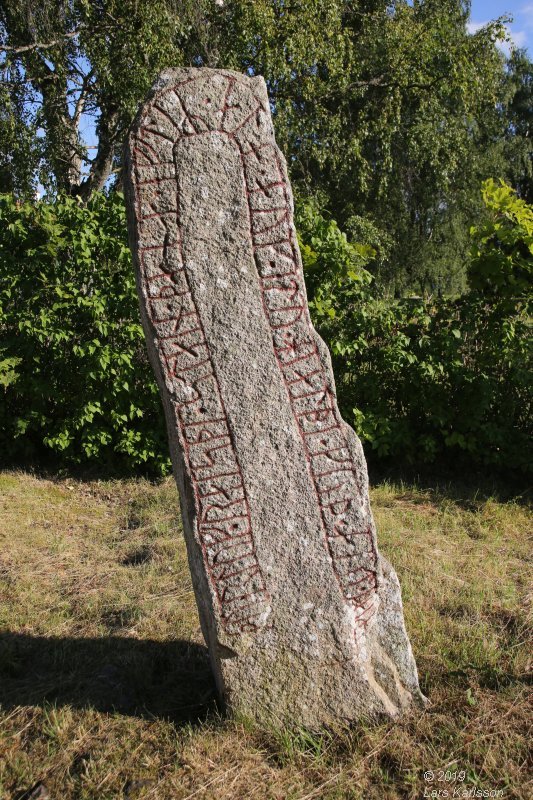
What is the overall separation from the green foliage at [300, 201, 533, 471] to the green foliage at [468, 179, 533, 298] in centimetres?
14

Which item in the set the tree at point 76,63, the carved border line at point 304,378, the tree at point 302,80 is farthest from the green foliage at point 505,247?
the tree at point 76,63

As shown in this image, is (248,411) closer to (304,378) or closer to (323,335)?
(304,378)

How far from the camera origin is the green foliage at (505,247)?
17.0ft

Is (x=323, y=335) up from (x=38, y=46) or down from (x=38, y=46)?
down

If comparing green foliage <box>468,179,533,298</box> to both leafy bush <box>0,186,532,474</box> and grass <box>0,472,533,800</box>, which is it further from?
grass <box>0,472,533,800</box>

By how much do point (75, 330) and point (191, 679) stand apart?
129 inches

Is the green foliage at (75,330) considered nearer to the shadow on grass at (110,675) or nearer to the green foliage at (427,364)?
the green foliage at (427,364)

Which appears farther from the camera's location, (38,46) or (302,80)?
(302,80)

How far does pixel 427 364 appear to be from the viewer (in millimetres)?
→ 5457

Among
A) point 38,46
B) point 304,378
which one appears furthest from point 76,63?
point 304,378

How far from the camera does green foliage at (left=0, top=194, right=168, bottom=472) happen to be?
5.49 m

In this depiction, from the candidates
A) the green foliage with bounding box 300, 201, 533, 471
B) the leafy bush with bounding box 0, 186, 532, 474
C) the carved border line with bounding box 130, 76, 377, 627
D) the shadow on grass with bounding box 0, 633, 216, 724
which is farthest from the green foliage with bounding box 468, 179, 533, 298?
the shadow on grass with bounding box 0, 633, 216, 724

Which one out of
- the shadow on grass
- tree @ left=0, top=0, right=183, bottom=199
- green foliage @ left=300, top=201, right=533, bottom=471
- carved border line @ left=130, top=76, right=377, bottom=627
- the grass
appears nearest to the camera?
the grass

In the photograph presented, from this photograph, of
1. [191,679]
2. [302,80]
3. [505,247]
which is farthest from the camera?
[302,80]
